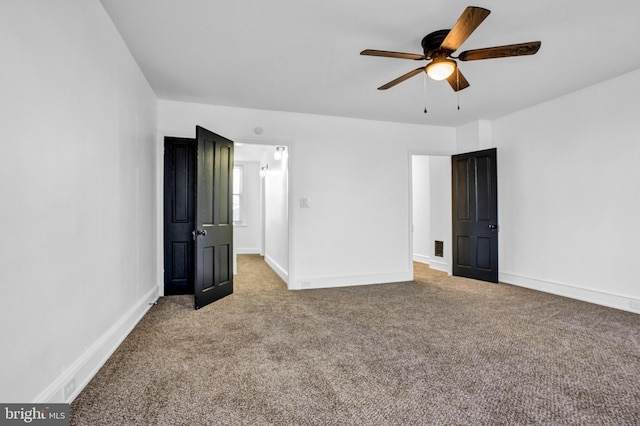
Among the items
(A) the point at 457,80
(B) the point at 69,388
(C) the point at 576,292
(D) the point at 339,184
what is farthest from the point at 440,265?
(B) the point at 69,388

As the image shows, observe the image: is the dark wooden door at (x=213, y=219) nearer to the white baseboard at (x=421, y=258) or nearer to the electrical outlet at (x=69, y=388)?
the electrical outlet at (x=69, y=388)

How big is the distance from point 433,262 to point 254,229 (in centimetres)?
486

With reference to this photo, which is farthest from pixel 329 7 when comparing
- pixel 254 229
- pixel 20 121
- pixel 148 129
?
pixel 254 229

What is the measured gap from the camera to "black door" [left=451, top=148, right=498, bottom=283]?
193 inches

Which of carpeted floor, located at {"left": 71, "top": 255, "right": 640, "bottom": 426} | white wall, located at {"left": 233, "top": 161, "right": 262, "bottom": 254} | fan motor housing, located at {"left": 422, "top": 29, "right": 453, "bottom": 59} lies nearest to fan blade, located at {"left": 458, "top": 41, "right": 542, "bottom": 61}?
fan motor housing, located at {"left": 422, "top": 29, "right": 453, "bottom": 59}

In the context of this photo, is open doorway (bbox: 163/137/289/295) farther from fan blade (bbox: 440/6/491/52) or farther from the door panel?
fan blade (bbox: 440/6/491/52)

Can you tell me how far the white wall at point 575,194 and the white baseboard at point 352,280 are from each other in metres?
1.60

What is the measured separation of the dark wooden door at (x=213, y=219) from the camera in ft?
12.1

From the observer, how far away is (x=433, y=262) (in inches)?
247

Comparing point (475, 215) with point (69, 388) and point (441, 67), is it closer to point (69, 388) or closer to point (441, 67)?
point (441, 67)

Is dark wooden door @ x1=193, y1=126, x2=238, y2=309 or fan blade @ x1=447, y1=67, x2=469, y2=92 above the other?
fan blade @ x1=447, y1=67, x2=469, y2=92

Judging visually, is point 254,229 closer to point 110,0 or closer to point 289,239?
point 289,239

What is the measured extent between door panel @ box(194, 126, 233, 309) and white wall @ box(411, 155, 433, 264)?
13.8 ft

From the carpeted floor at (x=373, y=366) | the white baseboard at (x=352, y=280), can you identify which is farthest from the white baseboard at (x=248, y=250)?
the carpeted floor at (x=373, y=366)
